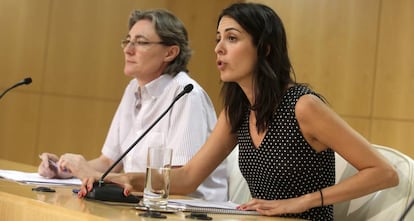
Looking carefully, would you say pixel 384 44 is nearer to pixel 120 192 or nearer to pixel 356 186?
pixel 356 186

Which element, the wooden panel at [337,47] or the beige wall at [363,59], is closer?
the beige wall at [363,59]

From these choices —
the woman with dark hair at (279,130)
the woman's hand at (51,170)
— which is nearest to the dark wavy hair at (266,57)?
the woman with dark hair at (279,130)

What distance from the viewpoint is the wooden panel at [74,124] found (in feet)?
17.3

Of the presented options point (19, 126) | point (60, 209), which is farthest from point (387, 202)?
point (19, 126)

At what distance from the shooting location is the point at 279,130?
7.13ft

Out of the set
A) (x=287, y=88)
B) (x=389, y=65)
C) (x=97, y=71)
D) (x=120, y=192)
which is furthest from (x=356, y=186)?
(x=97, y=71)

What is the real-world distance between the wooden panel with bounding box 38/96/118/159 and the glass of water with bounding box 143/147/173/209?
3587 mm

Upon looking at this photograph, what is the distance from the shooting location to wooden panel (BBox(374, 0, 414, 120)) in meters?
4.66

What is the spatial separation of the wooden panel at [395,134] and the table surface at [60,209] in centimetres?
302

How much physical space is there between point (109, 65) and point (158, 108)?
8.82 feet

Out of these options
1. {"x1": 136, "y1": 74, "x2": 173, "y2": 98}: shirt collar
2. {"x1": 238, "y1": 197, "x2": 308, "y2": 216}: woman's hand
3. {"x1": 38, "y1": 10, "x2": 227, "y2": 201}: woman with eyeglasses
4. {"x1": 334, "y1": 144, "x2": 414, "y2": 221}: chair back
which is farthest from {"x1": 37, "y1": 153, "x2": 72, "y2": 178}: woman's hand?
{"x1": 334, "y1": 144, "x2": 414, "y2": 221}: chair back

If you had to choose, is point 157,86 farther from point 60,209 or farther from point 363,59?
point 363,59

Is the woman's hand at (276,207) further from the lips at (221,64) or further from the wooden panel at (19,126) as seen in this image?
the wooden panel at (19,126)

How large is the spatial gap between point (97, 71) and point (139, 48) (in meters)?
2.50
